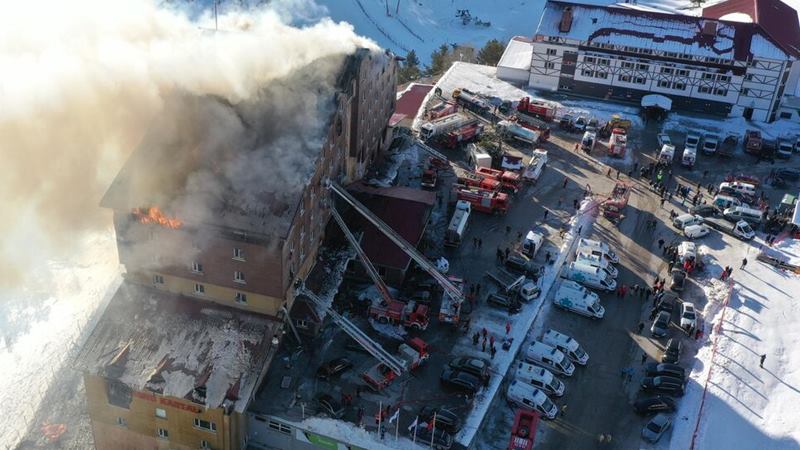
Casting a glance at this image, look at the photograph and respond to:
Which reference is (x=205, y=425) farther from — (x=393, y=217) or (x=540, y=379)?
(x=393, y=217)

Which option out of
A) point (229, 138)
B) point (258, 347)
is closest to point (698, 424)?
point (258, 347)

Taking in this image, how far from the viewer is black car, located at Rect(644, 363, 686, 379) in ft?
134

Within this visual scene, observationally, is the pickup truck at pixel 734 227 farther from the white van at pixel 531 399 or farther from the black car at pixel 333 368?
the black car at pixel 333 368

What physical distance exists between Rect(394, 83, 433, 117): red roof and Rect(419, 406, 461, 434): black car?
116 ft

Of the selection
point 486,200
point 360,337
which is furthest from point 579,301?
point 360,337

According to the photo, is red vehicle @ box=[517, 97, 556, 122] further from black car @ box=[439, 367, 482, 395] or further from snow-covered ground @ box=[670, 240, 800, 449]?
black car @ box=[439, 367, 482, 395]

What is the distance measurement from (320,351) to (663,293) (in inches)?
815

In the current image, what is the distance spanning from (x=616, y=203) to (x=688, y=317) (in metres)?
11.8

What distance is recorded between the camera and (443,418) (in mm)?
37375

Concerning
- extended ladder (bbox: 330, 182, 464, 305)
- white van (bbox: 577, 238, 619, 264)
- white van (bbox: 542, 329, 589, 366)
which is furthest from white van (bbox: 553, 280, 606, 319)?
extended ladder (bbox: 330, 182, 464, 305)

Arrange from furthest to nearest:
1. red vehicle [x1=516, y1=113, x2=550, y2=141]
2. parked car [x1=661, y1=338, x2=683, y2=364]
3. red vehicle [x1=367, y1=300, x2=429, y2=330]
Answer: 1. red vehicle [x1=516, y1=113, x2=550, y2=141]
2. red vehicle [x1=367, y1=300, x2=429, y2=330]
3. parked car [x1=661, y1=338, x2=683, y2=364]

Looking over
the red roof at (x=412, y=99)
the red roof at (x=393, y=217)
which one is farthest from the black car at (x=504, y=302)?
the red roof at (x=412, y=99)

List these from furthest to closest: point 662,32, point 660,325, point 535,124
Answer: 1. point 662,32
2. point 535,124
3. point 660,325

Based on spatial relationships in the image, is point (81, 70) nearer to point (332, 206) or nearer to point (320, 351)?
point (332, 206)
